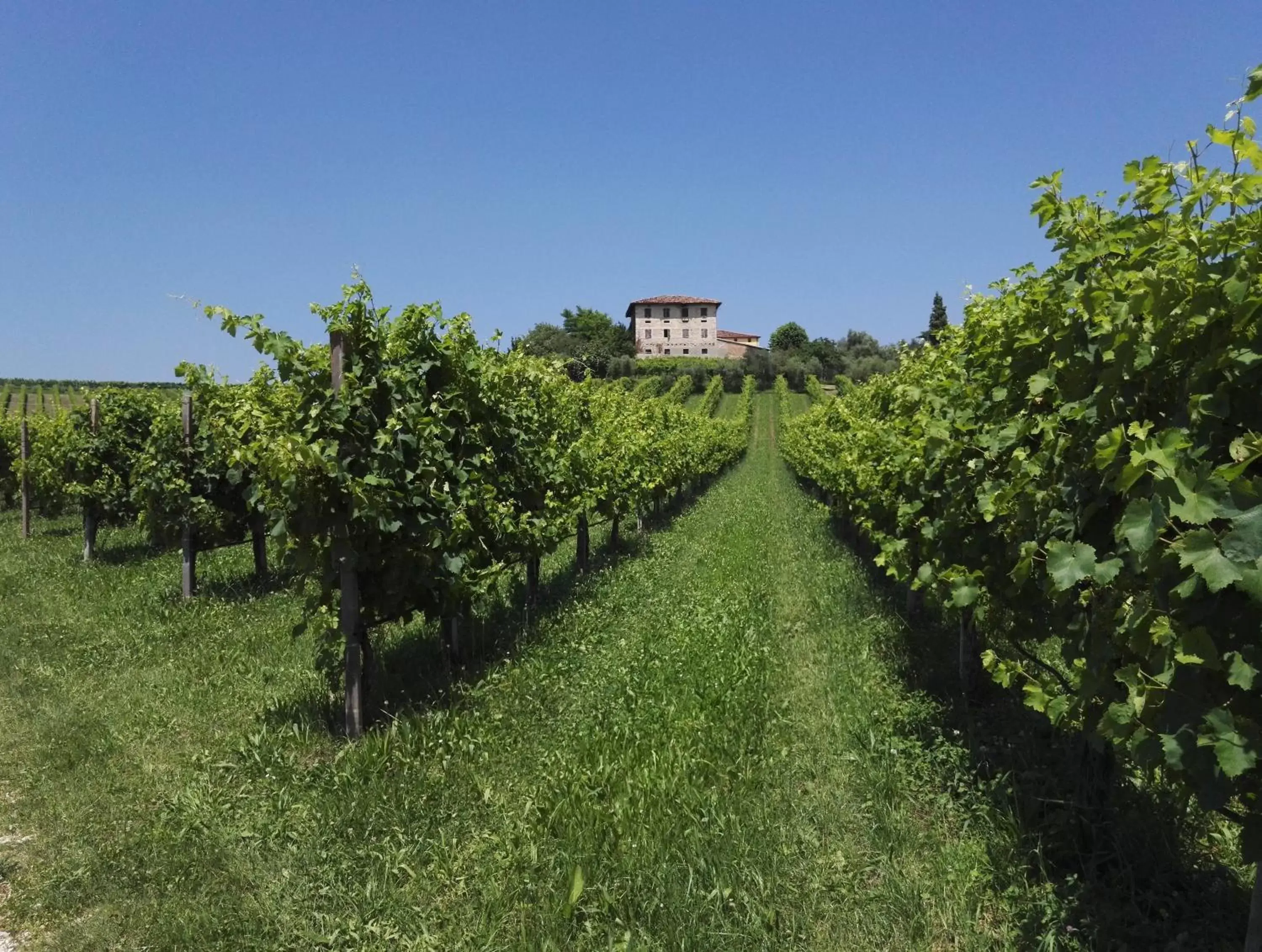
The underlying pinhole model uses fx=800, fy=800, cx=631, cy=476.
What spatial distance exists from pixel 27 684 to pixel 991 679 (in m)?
8.12

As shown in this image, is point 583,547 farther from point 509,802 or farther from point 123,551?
point 123,551

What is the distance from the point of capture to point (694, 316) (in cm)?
10725

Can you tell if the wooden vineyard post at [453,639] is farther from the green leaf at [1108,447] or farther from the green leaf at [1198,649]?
the green leaf at [1198,649]

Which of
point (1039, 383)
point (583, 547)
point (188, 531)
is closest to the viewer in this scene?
point (1039, 383)

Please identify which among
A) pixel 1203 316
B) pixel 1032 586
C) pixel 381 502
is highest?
Result: pixel 1203 316

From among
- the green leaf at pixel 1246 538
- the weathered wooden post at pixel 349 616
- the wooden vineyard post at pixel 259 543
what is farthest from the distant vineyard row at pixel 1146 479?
the wooden vineyard post at pixel 259 543

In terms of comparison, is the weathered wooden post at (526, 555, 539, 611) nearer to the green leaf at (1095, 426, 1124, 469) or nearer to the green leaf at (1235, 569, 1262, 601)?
the green leaf at (1095, 426, 1124, 469)

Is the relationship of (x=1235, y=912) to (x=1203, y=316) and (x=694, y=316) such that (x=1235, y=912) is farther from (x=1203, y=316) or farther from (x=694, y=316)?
(x=694, y=316)

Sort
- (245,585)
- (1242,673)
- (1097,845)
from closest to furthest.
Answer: (1242,673)
(1097,845)
(245,585)

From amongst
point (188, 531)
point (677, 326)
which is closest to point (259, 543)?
point (188, 531)

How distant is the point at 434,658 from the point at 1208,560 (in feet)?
20.9

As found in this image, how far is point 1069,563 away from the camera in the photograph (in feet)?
9.16

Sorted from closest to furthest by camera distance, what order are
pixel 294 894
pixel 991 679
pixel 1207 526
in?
1. pixel 1207 526
2. pixel 294 894
3. pixel 991 679

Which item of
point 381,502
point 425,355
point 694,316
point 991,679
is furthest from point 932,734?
point 694,316
